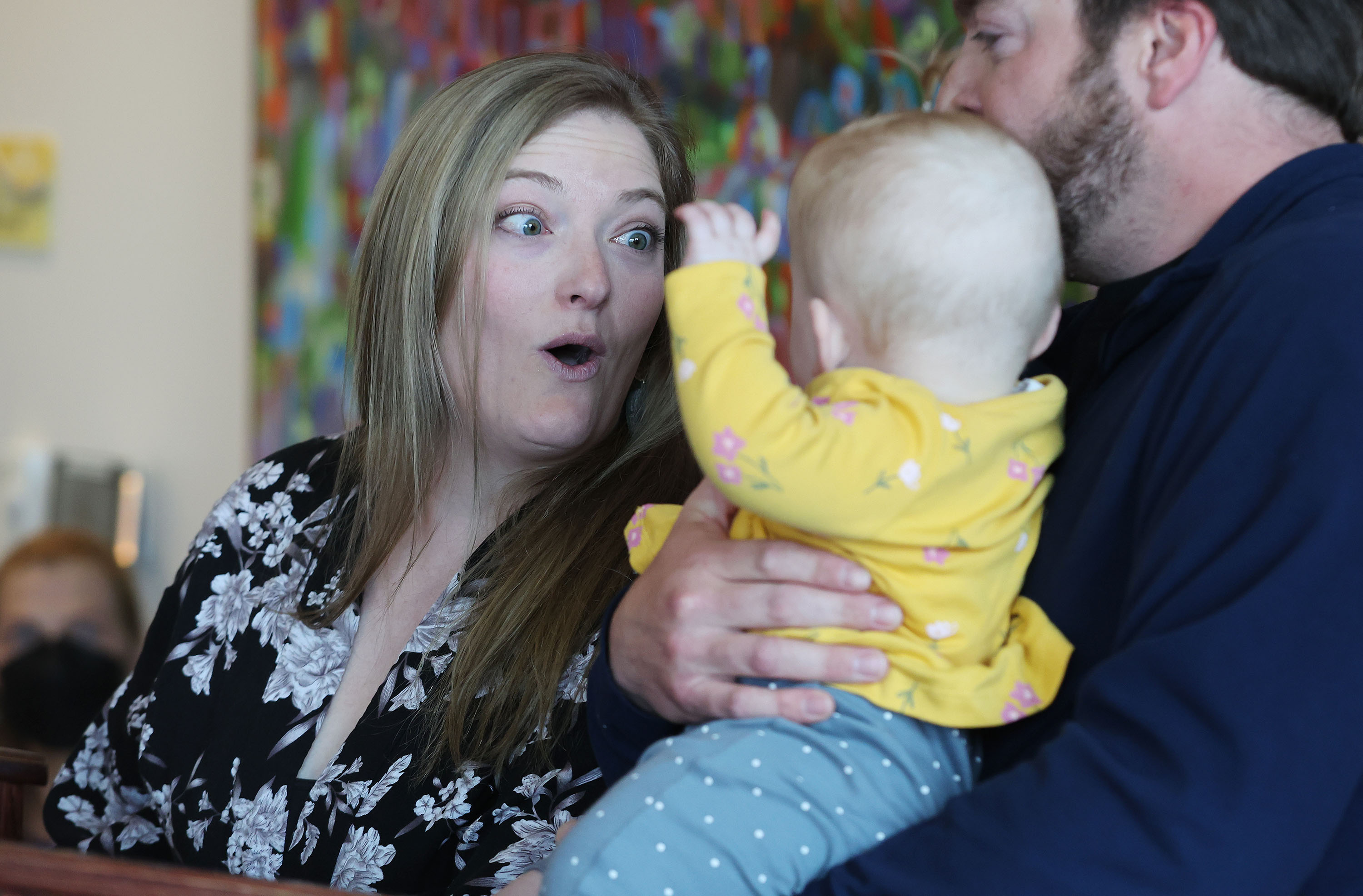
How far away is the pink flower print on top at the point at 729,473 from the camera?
42.6 inches

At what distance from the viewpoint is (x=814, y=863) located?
108 cm

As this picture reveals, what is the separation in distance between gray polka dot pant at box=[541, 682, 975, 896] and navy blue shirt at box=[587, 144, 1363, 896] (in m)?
0.05

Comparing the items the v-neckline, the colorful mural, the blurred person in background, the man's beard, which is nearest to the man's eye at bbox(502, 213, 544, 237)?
the v-neckline

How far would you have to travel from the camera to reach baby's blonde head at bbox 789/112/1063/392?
1.12 meters

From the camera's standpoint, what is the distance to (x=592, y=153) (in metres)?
1.78

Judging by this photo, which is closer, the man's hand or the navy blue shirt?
the navy blue shirt

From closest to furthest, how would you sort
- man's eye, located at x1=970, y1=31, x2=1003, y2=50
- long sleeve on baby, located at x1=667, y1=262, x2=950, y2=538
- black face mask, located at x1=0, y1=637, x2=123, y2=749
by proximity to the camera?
long sleeve on baby, located at x1=667, y1=262, x2=950, y2=538 < man's eye, located at x1=970, y1=31, x2=1003, y2=50 < black face mask, located at x1=0, y1=637, x2=123, y2=749

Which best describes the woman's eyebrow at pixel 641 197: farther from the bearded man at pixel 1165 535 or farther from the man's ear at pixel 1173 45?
the man's ear at pixel 1173 45

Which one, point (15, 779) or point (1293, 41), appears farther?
point (15, 779)

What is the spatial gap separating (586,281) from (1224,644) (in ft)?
3.50

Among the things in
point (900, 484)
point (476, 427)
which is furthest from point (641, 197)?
point (900, 484)

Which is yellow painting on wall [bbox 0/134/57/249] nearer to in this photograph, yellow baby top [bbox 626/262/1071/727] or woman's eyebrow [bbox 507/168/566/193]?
woman's eyebrow [bbox 507/168/566/193]

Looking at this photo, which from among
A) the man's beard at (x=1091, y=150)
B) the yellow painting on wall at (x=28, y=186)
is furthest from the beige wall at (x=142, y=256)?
the man's beard at (x=1091, y=150)

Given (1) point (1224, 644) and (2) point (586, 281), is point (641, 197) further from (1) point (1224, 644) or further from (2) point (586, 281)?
(1) point (1224, 644)
